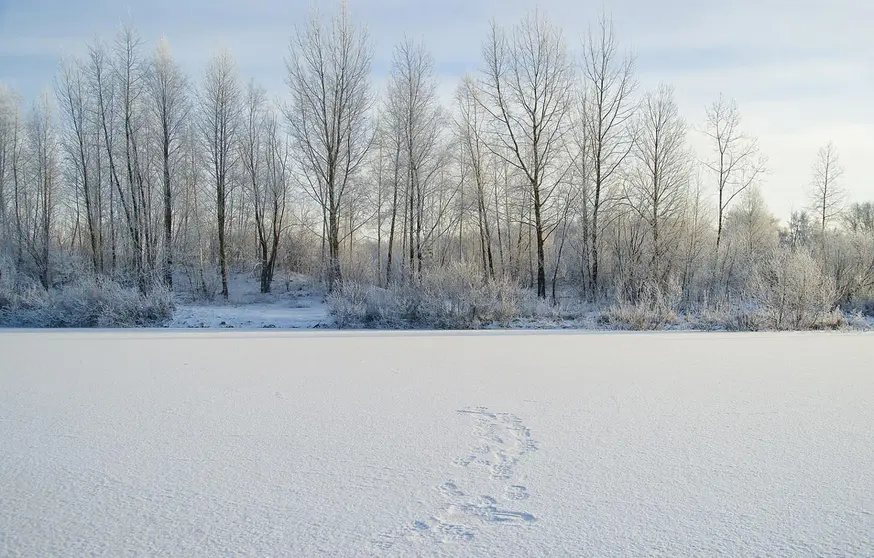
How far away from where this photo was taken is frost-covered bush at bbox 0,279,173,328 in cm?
1527

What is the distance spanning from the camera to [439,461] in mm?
3256

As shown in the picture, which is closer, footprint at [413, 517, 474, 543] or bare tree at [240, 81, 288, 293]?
footprint at [413, 517, 474, 543]

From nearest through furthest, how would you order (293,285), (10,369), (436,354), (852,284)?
(10,369) < (436,354) < (852,284) < (293,285)

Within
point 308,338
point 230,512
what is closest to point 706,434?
point 230,512

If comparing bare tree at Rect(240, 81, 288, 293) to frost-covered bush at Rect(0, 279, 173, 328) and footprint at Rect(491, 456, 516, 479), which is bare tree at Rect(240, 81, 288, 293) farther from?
footprint at Rect(491, 456, 516, 479)

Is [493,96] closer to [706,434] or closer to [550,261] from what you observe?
[550,261]

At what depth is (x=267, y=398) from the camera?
198 inches

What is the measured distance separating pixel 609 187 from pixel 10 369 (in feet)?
63.8

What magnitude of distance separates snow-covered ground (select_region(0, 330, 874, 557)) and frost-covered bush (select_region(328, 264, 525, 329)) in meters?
8.12

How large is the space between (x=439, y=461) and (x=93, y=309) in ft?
51.0

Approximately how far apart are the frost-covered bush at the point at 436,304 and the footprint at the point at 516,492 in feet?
38.7

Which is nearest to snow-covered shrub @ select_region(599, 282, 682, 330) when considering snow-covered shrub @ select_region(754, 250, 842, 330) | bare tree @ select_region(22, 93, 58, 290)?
snow-covered shrub @ select_region(754, 250, 842, 330)

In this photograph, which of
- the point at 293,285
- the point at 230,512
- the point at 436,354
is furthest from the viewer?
the point at 293,285

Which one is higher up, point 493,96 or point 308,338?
point 493,96
